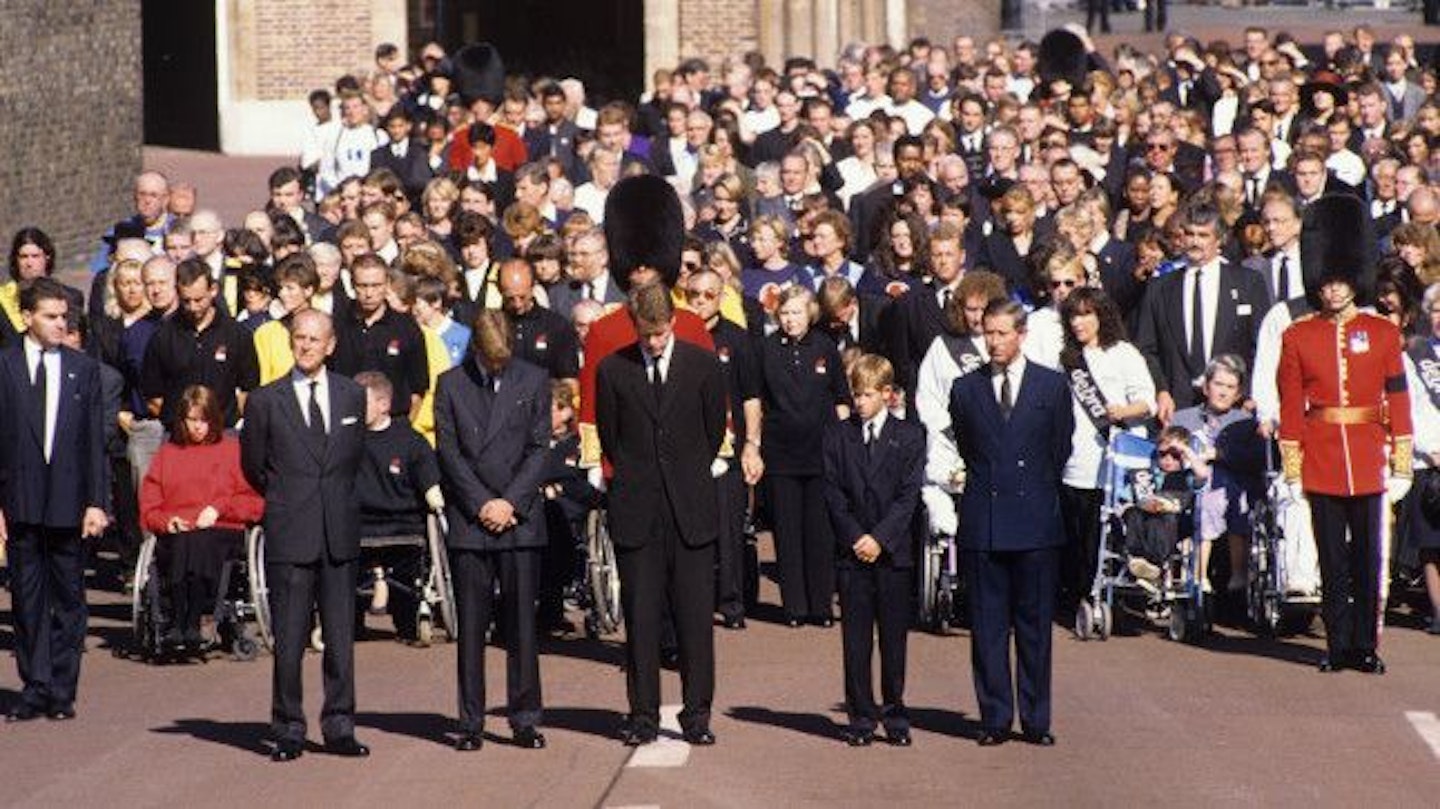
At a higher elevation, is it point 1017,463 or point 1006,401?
point 1006,401

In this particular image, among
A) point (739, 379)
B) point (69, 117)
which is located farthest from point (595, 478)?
point (69, 117)

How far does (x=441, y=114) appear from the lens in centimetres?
3144

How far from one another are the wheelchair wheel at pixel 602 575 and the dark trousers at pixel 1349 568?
3330 mm

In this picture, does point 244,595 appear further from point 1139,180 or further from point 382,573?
point 1139,180

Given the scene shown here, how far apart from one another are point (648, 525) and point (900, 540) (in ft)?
3.44

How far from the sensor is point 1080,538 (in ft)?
64.6

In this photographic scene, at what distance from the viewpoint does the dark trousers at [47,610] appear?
17.1 metres

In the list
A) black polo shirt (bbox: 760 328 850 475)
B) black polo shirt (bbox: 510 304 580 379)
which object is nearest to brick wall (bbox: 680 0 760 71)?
black polo shirt (bbox: 510 304 580 379)

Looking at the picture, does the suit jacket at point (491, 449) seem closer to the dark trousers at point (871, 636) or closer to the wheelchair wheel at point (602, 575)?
the dark trousers at point (871, 636)

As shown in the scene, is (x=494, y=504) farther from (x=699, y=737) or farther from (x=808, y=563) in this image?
(x=808, y=563)

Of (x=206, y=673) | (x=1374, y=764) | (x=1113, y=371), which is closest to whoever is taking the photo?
(x=1374, y=764)

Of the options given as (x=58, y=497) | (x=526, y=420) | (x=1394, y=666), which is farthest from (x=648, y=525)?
(x=1394, y=666)

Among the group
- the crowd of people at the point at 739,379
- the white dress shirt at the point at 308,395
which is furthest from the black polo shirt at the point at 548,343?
the white dress shirt at the point at 308,395

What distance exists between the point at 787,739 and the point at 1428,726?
2.68 metres
